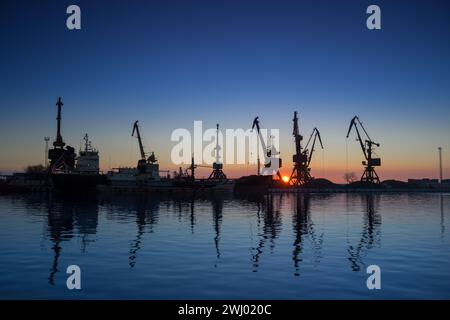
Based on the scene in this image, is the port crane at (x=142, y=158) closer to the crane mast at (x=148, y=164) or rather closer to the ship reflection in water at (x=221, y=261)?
the crane mast at (x=148, y=164)

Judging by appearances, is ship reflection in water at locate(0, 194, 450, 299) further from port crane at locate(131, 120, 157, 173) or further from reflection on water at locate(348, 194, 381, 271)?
port crane at locate(131, 120, 157, 173)

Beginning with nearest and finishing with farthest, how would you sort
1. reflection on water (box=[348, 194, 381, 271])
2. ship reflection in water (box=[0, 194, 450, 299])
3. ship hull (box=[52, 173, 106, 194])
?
1. ship reflection in water (box=[0, 194, 450, 299])
2. reflection on water (box=[348, 194, 381, 271])
3. ship hull (box=[52, 173, 106, 194])

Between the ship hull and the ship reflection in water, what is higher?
the ship hull

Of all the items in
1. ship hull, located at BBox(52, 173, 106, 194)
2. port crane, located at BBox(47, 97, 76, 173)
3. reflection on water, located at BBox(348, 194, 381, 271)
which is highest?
port crane, located at BBox(47, 97, 76, 173)

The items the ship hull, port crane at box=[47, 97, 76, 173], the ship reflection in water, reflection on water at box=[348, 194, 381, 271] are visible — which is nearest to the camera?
the ship reflection in water

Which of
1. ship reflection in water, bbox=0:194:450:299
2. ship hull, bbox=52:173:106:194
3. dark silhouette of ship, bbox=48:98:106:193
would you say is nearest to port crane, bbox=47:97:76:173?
dark silhouette of ship, bbox=48:98:106:193

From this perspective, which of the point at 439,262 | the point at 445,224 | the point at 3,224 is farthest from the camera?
the point at 445,224

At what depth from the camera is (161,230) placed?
1405 inches

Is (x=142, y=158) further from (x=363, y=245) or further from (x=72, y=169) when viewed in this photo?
(x=363, y=245)

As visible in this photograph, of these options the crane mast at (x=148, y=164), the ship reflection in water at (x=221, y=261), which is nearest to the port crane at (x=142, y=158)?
the crane mast at (x=148, y=164)
